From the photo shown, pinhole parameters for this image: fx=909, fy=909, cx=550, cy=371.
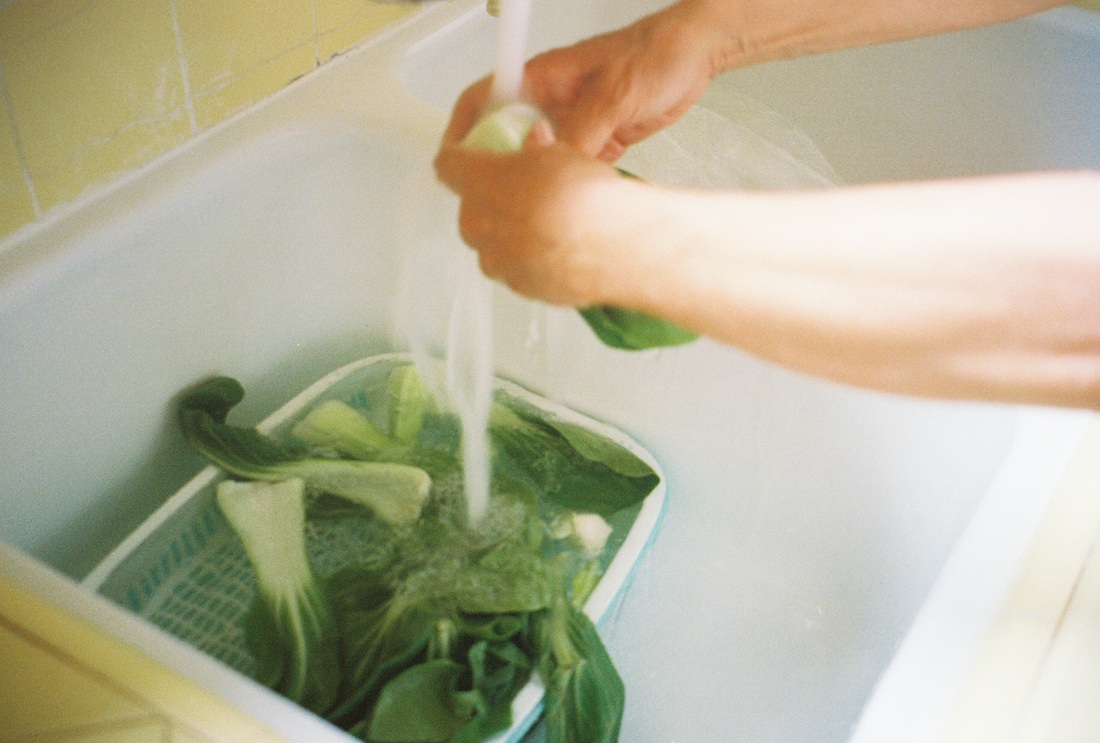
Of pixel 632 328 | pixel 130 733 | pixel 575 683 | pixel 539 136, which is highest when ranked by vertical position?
pixel 539 136

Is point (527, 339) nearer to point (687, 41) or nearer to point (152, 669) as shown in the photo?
point (687, 41)

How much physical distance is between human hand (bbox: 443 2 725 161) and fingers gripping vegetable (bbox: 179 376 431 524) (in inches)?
12.6

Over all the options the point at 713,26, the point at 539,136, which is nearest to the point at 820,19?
the point at 713,26

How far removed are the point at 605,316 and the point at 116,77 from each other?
46 centimetres

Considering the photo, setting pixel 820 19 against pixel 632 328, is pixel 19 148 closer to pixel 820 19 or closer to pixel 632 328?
pixel 632 328

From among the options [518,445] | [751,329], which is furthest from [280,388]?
[751,329]

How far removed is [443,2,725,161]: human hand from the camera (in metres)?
0.67

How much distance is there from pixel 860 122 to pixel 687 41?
565mm

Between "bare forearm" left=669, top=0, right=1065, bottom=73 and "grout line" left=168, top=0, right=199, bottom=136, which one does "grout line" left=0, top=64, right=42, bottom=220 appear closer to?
"grout line" left=168, top=0, right=199, bottom=136

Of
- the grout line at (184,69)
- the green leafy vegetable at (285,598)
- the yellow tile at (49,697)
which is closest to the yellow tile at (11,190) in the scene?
the grout line at (184,69)

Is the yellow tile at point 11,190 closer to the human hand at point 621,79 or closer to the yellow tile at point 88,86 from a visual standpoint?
the yellow tile at point 88,86

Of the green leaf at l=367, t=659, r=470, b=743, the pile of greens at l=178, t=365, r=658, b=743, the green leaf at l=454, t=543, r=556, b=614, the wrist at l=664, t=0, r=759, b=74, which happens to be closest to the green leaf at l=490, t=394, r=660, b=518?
the pile of greens at l=178, t=365, r=658, b=743

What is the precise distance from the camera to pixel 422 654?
657mm

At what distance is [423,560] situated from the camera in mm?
767
